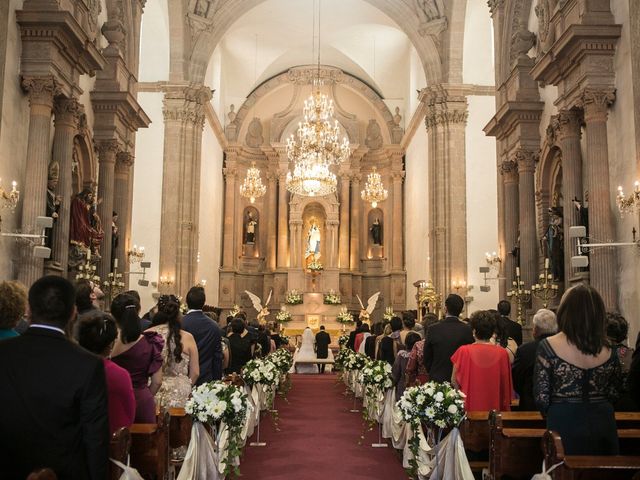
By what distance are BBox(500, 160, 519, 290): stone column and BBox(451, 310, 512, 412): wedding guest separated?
1069 cm

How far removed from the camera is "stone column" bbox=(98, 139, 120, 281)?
15.2 meters

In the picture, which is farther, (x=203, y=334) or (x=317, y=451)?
(x=317, y=451)

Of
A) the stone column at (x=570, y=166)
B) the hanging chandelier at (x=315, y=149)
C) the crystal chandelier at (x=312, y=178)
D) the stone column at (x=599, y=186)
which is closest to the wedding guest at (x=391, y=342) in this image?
the stone column at (x=599, y=186)

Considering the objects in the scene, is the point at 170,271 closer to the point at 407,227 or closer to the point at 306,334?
the point at 306,334

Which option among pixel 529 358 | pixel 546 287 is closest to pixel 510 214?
pixel 546 287

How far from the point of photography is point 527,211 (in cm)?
1530

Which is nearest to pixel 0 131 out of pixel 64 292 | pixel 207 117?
pixel 64 292

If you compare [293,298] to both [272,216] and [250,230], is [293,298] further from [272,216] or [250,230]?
[272,216]

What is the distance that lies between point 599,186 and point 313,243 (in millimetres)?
23177

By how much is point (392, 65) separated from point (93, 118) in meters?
20.0

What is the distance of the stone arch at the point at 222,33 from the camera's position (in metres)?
24.0

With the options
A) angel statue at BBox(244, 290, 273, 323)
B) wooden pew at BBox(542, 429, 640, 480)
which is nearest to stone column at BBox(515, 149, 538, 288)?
wooden pew at BBox(542, 429, 640, 480)

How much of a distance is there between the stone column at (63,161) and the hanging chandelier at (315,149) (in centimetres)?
1026

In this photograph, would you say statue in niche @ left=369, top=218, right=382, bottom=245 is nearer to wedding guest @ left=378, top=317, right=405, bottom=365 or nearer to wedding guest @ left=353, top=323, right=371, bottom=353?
wedding guest @ left=353, top=323, right=371, bottom=353
